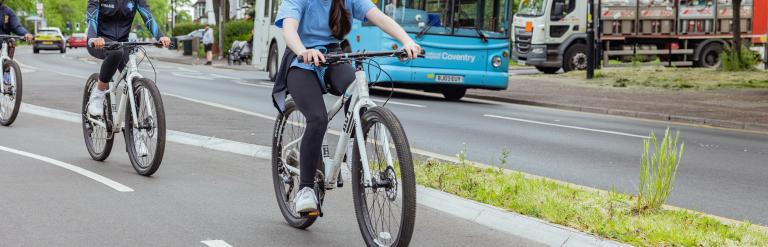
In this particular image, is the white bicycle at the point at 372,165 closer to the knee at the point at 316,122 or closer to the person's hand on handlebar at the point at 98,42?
the knee at the point at 316,122

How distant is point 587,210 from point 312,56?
2.12 meters

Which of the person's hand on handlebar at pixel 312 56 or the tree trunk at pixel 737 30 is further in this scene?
the tree trunk at pixel 737 30

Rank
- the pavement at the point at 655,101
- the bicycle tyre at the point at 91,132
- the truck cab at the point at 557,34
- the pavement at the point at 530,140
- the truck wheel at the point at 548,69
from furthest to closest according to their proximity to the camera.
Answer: the truck wheel at the point at 548,69 → the truck cab at the point at 557,34 → the pavement at the point at 655,101 → the bicycle tyre at the point at 91,132 → the pavement at the point at 530,140

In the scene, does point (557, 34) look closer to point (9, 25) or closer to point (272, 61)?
point (272, 61)

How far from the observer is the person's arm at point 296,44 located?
5176 mm

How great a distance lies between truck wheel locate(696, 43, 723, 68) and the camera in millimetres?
35156

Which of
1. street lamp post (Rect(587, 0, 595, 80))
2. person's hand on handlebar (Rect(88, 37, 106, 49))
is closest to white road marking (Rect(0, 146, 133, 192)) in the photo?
person's hand on handlebar (Rect(88, 37, 106, 49))

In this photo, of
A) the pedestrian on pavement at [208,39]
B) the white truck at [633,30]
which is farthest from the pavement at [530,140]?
the pedestrian on pavement at [208,39]

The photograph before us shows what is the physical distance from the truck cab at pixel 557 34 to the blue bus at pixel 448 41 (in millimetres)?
13015

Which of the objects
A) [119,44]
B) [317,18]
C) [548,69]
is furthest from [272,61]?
[317,18]

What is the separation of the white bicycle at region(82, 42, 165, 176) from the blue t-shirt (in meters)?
2.27

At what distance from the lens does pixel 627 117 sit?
17078 mm

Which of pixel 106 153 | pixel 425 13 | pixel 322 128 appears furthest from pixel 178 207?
pixel 425 13

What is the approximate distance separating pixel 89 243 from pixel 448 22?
14338mm
